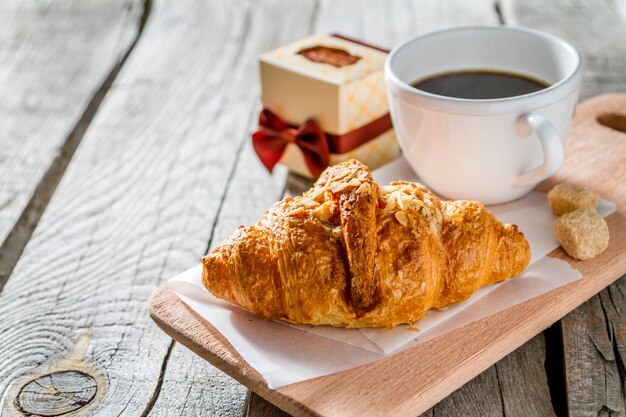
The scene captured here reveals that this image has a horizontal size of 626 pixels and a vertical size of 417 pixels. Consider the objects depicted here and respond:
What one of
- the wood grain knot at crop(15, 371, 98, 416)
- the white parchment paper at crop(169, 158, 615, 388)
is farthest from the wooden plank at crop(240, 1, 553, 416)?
the wood grain knot at crop(15, 371, 98, 416)

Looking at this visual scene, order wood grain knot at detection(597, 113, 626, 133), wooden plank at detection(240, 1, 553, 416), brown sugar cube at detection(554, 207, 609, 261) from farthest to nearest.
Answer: wooden plank at detection(240, 1, 553, 416), wood grain knot at detection(597, 113, 626, 133), brown sugar cube at detection(554, 207, 609, 261)

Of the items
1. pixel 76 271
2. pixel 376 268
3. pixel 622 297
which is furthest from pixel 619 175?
pixel 76 271

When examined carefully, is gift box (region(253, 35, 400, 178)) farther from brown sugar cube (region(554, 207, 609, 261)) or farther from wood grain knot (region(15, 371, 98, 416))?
wood grain knot (region(15, 371, 98, 416))

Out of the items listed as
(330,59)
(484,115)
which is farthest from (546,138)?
(330,59)

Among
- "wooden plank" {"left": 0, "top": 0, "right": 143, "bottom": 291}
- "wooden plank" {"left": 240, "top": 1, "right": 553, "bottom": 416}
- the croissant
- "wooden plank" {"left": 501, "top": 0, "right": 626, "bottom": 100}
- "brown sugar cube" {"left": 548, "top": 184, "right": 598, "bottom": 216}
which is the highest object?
the croissant

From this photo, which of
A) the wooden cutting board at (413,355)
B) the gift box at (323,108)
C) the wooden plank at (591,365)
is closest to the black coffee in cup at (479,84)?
the gift box at (323,108)

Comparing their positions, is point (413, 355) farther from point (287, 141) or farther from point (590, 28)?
point (590, 28)

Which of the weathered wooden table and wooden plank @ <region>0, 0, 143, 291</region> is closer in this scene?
the weathered wooden table
